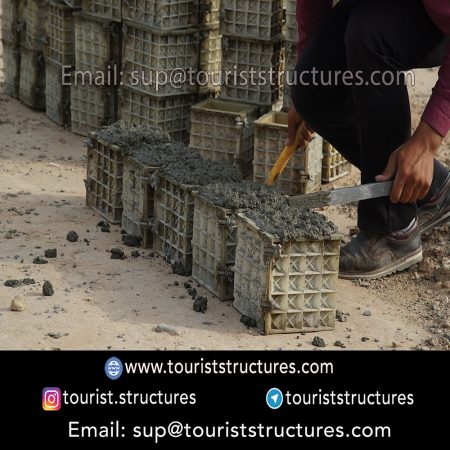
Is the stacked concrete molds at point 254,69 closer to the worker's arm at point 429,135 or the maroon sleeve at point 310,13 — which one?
the maroon sleeve at point 310,13

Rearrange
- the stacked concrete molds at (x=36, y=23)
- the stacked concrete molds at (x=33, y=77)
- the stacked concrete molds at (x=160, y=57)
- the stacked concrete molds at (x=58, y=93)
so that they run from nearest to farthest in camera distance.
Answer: the stacked concrete molds at (x=160, y=57), the stacked concrete molds at (x=58, y=93), the stacked concrete molds at (x=36, y=23), the stacked concrete molds at (x=33, y=77)

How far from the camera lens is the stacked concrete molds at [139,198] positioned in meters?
5.92

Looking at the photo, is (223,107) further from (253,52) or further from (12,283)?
(12,283)

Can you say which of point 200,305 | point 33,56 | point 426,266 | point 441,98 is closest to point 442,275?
point 426,266

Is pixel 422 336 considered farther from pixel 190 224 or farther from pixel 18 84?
pixel 18 84

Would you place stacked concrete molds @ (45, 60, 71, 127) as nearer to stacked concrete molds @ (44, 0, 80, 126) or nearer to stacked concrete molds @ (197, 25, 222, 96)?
stacked concrete molds @ (44, 0, 80, 126)

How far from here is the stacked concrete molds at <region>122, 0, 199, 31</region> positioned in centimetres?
743

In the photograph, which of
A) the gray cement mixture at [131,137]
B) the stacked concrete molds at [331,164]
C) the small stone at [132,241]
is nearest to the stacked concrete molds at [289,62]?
the stacked concrete molds at [331,164]

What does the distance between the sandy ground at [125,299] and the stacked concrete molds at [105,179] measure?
0.31 feet

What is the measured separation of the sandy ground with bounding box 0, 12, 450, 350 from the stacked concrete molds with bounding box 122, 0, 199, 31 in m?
1.35

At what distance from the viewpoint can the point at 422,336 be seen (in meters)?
5.00

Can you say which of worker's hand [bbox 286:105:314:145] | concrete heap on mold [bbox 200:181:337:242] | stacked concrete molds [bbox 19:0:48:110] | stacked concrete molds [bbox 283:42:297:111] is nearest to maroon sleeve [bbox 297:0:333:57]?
worker's hand [bbox 286:105:314:145]

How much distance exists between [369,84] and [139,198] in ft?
5.04

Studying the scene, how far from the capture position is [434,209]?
5898mm
